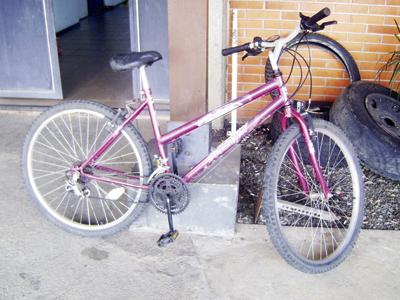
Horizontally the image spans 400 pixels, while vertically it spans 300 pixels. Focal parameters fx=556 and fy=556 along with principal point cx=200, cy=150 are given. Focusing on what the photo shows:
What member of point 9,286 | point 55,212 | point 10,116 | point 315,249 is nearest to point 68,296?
point 9,286

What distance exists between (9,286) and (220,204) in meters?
1.19

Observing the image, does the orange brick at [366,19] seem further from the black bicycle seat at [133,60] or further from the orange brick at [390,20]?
the black bicycle seat at [133,60]

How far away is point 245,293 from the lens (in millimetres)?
2723

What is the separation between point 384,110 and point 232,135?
1585 mm

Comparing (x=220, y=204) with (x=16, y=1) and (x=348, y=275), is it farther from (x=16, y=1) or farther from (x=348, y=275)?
(x=16, y=1)

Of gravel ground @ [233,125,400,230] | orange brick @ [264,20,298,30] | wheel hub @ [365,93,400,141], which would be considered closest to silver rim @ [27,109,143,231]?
gravel ground @ [233,125,400,230]

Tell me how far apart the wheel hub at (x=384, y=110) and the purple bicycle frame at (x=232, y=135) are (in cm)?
122

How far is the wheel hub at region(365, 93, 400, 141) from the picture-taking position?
3.95 metres

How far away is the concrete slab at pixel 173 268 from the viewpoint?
273 centimetres

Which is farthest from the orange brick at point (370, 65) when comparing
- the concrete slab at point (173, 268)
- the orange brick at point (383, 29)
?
the concrete slab at point (173, 268)

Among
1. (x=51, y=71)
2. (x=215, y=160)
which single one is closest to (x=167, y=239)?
(x=215, y=160)

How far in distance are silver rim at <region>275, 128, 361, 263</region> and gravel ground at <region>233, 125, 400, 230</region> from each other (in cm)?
15

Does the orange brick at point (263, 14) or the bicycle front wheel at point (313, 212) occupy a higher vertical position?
the orange brick at point (263, 14)

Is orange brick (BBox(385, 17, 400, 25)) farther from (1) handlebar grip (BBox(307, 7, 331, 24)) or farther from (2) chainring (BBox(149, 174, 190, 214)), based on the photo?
(2) chainring (BBox(149, 174, 190, 214))
